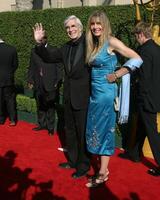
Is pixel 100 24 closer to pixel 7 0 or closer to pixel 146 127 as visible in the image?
pixel 146 127

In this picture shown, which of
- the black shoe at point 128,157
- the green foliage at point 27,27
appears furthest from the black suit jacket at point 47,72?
the black shoe at point 128,157

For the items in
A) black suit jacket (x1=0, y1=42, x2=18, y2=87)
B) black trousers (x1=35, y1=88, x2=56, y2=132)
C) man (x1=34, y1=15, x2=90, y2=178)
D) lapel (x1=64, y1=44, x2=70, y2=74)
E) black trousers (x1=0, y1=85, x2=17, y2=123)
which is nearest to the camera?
man (x1=34, y1=15, x2=90, y2=178)

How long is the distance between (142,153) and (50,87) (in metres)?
2.21

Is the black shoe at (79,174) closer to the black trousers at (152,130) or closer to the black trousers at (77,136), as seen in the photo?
the black trousers at (77,136)

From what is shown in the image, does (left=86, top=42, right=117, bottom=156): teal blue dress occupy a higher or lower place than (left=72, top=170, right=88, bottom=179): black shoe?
higher

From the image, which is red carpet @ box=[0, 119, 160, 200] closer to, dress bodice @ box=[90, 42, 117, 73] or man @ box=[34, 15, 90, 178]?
man @ box=[34, 15, 90, 178]

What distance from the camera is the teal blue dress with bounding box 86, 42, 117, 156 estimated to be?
5.20 meters

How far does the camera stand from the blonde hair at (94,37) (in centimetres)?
511

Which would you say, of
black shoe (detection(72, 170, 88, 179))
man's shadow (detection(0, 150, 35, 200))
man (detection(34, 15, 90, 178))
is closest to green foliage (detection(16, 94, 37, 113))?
man's shadow (detection(0, 150, 35, 200))

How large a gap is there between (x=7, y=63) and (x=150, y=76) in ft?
12.0

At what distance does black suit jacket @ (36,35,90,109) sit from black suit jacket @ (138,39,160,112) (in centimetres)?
76

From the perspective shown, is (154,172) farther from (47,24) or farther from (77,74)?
(47,24)

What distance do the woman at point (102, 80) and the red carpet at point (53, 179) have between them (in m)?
0.24

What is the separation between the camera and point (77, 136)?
19.4ft
